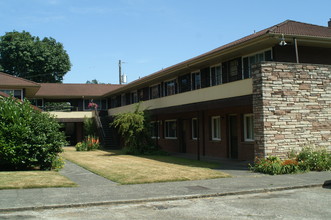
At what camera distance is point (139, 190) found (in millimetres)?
11156

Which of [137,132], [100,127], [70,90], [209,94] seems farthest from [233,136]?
[70,90]

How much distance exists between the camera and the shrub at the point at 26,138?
1493 centimetres

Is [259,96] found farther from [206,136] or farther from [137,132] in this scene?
[137,132]

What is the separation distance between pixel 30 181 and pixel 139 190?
3.68 metres

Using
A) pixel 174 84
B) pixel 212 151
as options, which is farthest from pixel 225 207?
pixel 174 84

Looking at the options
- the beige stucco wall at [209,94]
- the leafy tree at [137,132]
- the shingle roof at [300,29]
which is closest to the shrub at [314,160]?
the beige stucco wall at [209,94]

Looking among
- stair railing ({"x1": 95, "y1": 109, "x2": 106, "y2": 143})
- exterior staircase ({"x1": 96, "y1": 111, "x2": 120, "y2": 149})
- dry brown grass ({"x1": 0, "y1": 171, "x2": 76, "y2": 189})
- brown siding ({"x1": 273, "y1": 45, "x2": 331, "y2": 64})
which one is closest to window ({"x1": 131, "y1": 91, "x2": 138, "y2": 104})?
exterior staircase ({"x1": 96, "y1": 111, "x2": 120, "y2": 149})

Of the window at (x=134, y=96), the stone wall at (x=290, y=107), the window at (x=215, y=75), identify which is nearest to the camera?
the stone wall at (x=290, y=107)

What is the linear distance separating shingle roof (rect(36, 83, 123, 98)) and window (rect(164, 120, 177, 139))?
1529cm

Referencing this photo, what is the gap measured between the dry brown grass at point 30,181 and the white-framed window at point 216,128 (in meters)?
11.1

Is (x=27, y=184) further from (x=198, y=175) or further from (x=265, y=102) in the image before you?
(x=265, y=102)

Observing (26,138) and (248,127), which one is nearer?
(26,138)

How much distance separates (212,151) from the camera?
22516mm

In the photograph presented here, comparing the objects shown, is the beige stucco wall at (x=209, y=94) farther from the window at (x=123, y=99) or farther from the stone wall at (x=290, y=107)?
the window at (x=123, y=99)
